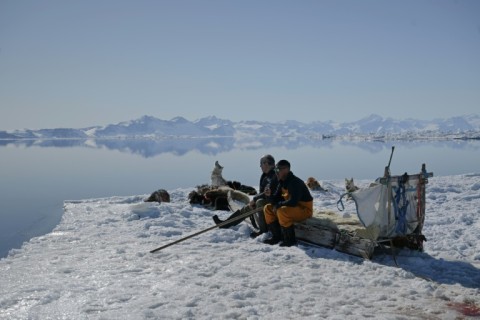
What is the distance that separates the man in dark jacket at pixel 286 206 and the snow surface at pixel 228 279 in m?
0.42

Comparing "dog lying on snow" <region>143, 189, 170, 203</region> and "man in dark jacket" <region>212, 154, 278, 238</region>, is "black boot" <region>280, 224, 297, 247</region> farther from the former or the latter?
"dog lying on snow" <region>143, 189, 170, 203</region>

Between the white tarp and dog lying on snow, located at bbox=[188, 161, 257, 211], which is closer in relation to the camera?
the white tarp

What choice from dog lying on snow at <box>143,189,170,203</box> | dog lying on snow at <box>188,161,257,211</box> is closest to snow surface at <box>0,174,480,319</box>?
dog lying on snow at <box>188,161,257,211</box>

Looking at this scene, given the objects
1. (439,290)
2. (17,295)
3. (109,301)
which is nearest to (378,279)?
(439,290)

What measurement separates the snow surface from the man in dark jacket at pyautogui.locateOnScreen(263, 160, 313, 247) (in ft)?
1.37

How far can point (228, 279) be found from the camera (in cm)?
668

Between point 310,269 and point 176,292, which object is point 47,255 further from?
point 310,269

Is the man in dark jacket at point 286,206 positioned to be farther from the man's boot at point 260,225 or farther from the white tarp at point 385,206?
the white tarp at point 385,206

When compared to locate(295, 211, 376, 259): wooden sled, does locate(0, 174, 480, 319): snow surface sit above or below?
below

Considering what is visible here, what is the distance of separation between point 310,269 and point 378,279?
3.78ft

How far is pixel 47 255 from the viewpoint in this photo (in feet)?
28.5

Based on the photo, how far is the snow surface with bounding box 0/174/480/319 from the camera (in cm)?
546

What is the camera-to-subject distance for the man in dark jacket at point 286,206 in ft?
27.9

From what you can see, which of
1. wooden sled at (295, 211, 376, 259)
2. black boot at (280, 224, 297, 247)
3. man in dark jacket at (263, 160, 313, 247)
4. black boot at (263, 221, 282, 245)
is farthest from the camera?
black boot at (263, 221, 282, 245)
